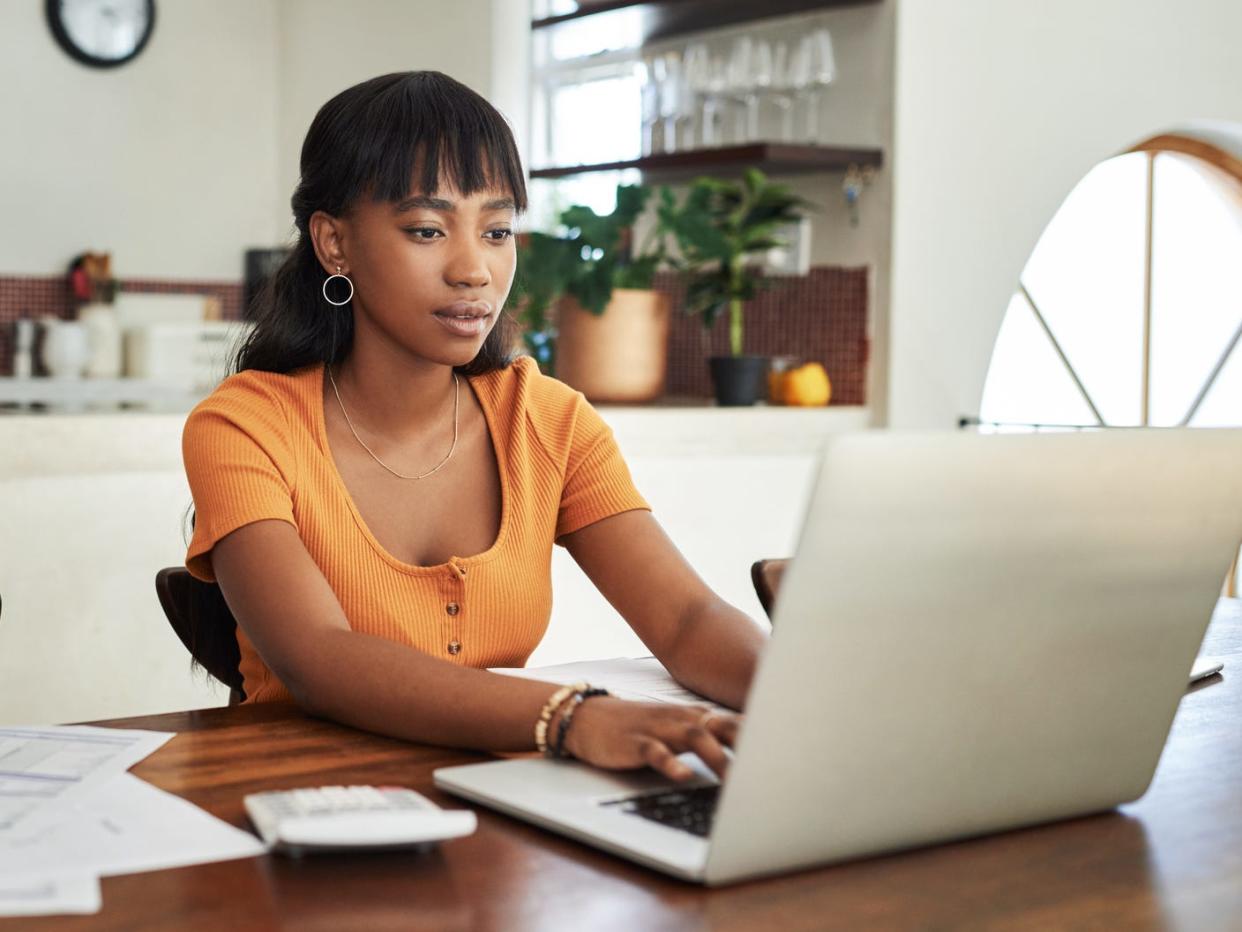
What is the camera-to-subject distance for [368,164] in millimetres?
1507

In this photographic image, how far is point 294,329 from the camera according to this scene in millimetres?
1610

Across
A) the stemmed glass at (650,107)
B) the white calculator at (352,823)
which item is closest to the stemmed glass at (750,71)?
the stemmed glass at (650,107)

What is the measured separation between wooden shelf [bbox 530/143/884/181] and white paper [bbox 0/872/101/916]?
276 centimetres

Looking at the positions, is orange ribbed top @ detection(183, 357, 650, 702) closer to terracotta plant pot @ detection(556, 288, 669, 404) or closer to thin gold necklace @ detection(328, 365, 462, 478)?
thin gold necklace @ detection(328, 365, 462, 478)

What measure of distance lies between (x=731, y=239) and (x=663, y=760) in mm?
2606

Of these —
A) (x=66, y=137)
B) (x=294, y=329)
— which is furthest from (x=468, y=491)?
(x=66, y=137)

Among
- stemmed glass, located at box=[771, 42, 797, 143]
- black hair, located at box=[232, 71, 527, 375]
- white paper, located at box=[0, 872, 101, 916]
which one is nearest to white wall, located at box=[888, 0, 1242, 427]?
stemmed glass, located at box=[771, 42, 797, 143]

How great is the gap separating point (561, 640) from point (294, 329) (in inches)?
51.6

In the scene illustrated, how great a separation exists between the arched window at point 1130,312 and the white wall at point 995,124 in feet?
3.12

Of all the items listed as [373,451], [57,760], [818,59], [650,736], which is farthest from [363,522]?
[818,59]

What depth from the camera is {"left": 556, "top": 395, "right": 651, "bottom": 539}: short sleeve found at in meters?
1.65

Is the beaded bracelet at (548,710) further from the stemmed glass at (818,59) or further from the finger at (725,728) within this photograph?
the stemmed glass at (818,59)

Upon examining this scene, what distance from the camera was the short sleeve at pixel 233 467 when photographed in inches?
54.6

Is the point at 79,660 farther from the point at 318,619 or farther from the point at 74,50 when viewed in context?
the point at 74,50
